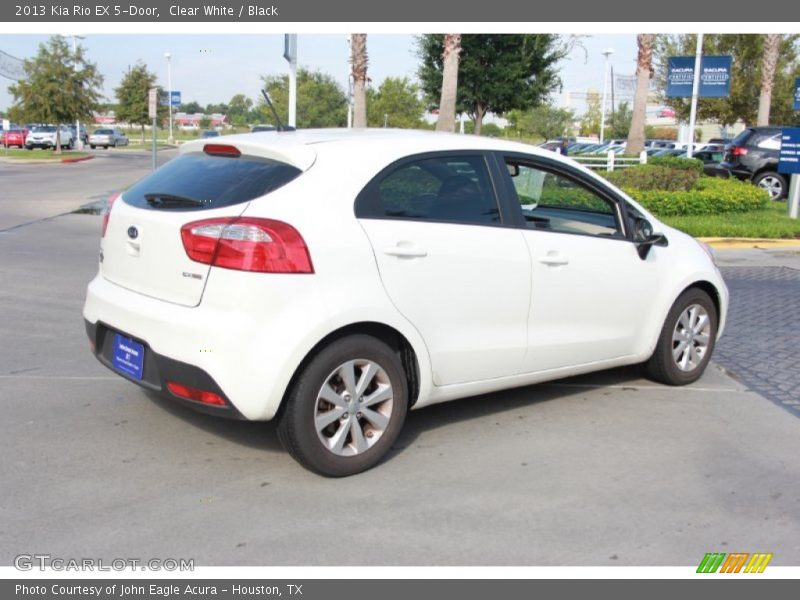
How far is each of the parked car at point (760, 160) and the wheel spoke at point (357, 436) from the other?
1772cm

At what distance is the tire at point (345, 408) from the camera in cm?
404

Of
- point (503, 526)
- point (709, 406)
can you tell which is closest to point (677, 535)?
point (503, 526)

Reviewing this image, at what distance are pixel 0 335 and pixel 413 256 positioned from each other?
14.0ft

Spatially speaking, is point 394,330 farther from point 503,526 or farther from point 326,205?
point 503,526

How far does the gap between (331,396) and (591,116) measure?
261ft

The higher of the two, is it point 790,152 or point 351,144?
point 790,152

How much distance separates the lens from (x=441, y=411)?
543cm

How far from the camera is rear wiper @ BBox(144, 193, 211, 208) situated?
13.8 feet

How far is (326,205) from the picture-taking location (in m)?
4.11

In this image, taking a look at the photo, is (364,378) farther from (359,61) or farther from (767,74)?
(767,74)

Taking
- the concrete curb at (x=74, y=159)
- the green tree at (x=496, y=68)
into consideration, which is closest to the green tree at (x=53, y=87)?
the concrete curb at (x=74, y=159)

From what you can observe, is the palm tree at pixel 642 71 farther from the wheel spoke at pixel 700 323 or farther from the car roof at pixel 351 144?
the car roof at pixel 351 144

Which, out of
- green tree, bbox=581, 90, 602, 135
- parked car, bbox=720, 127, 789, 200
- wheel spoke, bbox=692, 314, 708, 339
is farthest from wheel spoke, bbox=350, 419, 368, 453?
green tree, bbox=581, 90, 602, 135

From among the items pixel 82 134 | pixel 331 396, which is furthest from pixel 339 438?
pixel 82 134
